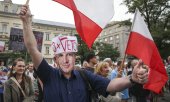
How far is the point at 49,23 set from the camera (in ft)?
282

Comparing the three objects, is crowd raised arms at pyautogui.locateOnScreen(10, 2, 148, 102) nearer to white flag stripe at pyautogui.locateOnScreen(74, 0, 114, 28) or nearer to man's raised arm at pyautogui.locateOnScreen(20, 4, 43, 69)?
man's raised arm at pyautogui.locateOnScreen(20, 4, 43, 69)

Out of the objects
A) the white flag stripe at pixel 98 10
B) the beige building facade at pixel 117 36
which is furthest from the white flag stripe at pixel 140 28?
the beige building facade at pixel 117 36

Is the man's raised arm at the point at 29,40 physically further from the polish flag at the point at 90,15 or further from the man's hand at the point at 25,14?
the polish flag at the point at 90,15

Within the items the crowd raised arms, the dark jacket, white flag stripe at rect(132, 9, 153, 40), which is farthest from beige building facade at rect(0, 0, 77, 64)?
the crowd raised arms

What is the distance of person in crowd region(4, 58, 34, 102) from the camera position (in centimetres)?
520

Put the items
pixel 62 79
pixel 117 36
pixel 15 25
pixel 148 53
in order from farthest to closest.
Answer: pixel 117 36, pixel 15 25, pixel 148 53, pixel 62 79

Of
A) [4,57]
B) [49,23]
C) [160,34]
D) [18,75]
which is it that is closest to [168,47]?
[160,34]

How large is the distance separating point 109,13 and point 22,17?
1552 millimetres

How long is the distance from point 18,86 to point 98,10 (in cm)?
200

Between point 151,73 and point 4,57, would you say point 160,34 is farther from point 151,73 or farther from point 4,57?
point 151,73

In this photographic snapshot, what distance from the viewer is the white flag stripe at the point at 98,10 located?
4070 mm

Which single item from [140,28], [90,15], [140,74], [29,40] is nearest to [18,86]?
[90,15]

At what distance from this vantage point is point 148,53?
4.33 m

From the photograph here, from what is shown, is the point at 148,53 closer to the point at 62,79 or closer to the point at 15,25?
the point at 62,79
